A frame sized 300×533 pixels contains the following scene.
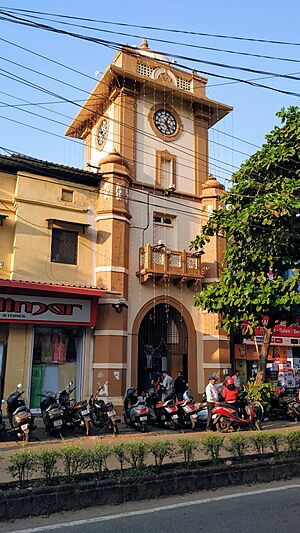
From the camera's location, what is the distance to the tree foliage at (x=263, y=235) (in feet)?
38.0

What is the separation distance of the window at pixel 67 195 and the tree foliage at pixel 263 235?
5.63 m

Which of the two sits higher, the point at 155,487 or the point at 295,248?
the point at 295,248

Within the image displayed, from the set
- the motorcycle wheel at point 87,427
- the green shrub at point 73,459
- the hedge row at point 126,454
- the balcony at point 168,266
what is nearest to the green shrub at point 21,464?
the hedge row at point 126,454

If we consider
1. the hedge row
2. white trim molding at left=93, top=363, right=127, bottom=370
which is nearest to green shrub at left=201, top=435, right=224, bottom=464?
the hedge row

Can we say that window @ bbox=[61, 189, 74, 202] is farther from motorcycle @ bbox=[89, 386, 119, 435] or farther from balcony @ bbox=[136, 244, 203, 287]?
motorcycle @ bbox=[89, 386, 119, 435]

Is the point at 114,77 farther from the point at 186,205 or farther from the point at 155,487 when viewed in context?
the point at 155,487

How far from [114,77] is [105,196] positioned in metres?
5.25

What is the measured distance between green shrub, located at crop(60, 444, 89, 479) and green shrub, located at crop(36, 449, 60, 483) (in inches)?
4.8

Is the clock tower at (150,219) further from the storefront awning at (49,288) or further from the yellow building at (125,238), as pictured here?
the storefront awning at (49,288)

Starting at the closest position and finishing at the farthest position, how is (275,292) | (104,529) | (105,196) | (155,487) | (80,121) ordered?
(104,529) < (155,487) < (275,292) < (105,196) < (80,121)

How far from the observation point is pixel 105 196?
1620cm

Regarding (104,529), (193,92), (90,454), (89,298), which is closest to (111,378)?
(89,298)

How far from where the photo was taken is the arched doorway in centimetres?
1686

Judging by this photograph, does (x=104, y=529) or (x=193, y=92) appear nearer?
(x=104, y=529)
